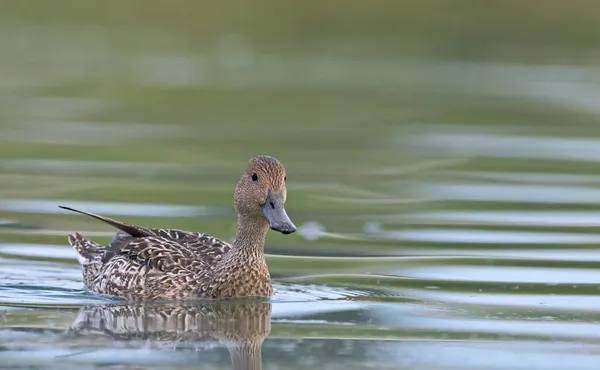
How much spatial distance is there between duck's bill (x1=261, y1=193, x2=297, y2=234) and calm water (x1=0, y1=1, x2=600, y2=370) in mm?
498

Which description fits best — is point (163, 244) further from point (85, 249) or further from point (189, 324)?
point (189, 324)

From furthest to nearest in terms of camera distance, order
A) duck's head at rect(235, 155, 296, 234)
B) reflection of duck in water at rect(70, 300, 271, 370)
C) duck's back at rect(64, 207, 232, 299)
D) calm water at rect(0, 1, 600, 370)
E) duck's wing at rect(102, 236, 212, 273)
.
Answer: duck's wing at rect(102, 236, 212, 273), duck's back at rect(64, 207, 232, 299), duck's head at rect(235, 155, 296, 234), calm water at rect(0, 1, 600, 370), reflection of duck in water at rect(70, 300, 271, 370)

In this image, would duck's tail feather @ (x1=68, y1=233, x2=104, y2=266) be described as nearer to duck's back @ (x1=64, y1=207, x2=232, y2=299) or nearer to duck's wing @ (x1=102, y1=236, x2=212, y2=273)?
duck's back @ (x1=64, y1=207, x2=232, y2=299)

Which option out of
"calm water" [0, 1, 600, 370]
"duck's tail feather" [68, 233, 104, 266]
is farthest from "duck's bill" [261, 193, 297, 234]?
"duck's tail feather" [68, 233, 104, 266]

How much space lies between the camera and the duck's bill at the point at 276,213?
351 inches

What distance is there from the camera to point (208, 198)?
41.9 ft

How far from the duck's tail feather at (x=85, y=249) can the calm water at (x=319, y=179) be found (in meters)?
0.17

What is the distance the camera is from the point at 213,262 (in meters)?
9.57

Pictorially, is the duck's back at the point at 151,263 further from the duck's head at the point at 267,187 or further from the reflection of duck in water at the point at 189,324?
the duck's head at the point at 267,187

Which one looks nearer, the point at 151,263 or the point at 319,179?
the point at 151,263

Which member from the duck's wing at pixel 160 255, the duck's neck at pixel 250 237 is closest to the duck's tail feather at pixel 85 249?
the duck's wing at pixel 160 255

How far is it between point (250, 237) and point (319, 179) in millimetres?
4843

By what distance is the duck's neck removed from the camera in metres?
9.40

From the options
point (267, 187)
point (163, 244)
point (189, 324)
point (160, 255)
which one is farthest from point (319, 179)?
point (189, 324)
